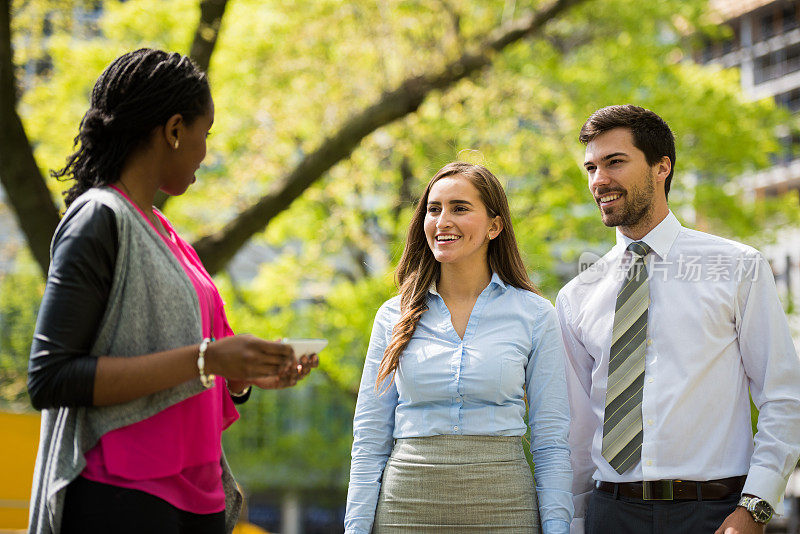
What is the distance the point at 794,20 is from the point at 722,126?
36133mm

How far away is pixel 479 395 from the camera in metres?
3.35

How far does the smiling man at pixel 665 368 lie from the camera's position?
327 centimetres

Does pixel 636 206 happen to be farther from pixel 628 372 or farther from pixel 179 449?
pixel 179 449

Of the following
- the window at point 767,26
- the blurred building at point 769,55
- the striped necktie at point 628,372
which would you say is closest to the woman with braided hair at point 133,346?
the striped necktie at point 628,372

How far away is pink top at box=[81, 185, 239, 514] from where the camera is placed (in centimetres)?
233

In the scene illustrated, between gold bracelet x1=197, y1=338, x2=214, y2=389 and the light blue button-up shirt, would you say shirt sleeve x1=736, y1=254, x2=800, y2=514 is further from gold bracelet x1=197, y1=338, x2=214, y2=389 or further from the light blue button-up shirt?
gold bracelet x1=197, y1=338, x2=214, y2=389

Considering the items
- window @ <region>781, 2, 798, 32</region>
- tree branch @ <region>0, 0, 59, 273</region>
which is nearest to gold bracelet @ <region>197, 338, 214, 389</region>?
tree branch @ <region>0, 0, 59, 273</region>

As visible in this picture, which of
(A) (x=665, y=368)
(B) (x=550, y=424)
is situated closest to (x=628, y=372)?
(A) (x=665, y=368)

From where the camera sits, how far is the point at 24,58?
12.3 metres

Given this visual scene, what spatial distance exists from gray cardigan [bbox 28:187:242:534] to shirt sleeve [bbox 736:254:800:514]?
2.04m

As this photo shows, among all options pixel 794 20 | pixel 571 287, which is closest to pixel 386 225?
pixel 571 287

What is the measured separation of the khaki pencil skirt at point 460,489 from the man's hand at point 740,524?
660 millimetres

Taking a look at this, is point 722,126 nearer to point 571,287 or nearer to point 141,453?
point 571,287

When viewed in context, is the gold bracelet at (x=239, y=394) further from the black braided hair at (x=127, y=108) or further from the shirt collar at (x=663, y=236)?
the shirt collar at (x=663, y=236)
